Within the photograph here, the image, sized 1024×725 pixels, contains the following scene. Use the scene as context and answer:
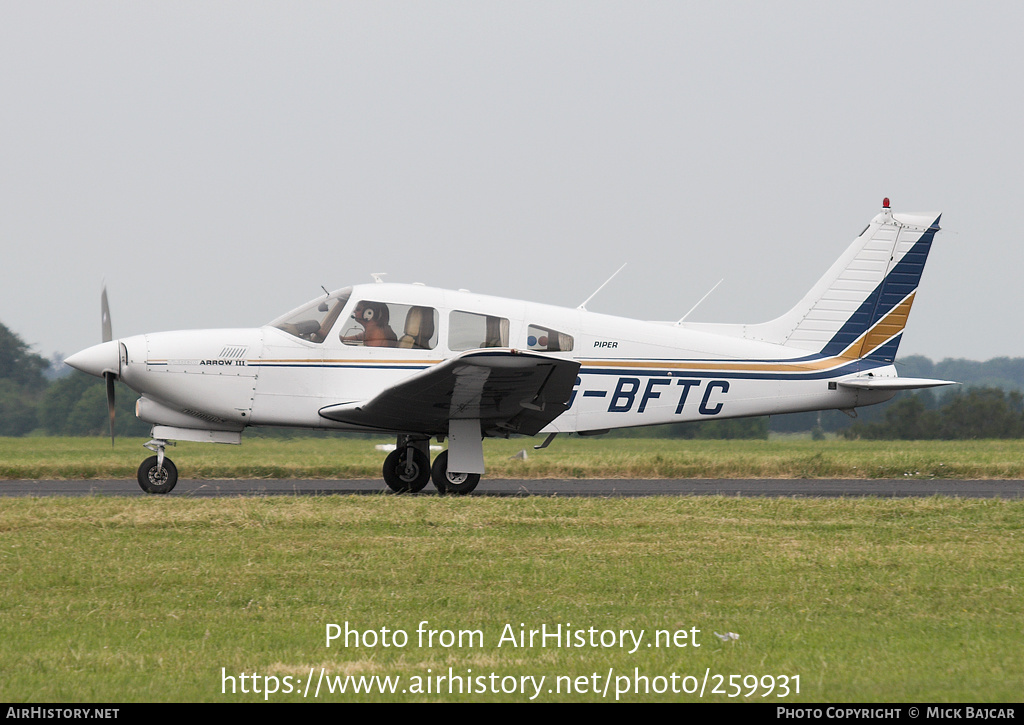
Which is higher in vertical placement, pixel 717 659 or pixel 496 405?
pixel 496 405

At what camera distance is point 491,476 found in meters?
15.2

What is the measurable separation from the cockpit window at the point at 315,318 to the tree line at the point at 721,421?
10.4 metres

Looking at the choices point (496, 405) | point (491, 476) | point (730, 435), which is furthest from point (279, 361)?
point (730, 435)

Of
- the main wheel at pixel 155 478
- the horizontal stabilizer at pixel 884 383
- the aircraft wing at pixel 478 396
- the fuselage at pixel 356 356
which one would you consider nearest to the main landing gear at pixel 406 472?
the main wheel at pixel 155 478

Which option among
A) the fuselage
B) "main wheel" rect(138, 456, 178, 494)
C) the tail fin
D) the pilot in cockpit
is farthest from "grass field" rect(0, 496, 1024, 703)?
the tail fin

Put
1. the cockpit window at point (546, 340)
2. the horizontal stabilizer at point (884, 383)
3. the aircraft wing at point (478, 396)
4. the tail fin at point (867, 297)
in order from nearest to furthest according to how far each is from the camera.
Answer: the aircraft wing at point (478, 396) → the cockpit window at point (546, 340) → the horizontal stabilizer at point (884, 383) → the tail fin at point (867, 297)

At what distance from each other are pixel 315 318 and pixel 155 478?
2.49m

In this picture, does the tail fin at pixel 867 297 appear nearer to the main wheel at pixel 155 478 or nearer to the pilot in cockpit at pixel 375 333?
the pilot in cockpit at pixel 375 333

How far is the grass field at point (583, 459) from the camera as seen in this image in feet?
50.0

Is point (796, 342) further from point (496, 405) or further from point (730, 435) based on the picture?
point (730, 435)

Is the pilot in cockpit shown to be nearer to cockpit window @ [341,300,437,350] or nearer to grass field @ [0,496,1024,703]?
cockpit window @ [341,300,437,350]

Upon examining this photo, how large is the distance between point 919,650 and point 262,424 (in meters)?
8.48

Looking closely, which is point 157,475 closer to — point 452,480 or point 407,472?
point 407,472
